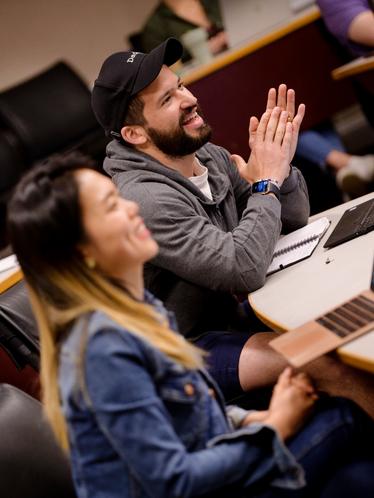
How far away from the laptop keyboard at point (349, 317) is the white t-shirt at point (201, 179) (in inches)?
27.3

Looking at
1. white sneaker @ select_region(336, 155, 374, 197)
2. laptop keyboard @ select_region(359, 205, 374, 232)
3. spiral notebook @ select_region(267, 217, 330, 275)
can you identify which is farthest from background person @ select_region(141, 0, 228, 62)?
laptop keyboard @ select_region(359, 205, 374, 232)

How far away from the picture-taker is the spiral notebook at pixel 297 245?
64.1 inches

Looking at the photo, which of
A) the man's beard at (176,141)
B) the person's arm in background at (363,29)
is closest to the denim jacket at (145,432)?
the man's beard at (176,141)

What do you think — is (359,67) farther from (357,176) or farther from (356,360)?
(356,360)

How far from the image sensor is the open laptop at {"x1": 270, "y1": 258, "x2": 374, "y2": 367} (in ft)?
3.75

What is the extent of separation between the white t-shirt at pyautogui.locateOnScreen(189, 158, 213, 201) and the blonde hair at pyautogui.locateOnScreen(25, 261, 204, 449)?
78 centimetres

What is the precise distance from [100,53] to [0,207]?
1.90 m

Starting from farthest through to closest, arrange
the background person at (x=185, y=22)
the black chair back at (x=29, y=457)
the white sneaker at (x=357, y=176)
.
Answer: the background person at (x=185, y=22)
the white sneaker at (x=357, y=176)
the black chair back at (x=29, y=457)

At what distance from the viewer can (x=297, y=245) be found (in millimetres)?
1721

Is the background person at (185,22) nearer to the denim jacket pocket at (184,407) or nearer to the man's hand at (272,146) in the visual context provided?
the man's hand at (272,146)

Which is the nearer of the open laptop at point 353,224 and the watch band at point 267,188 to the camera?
the open laptop at point 353,224

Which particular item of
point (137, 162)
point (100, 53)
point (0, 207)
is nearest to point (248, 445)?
point (137, 162)

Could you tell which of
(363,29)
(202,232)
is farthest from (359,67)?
(202,232)

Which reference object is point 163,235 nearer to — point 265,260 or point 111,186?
point 265,260
